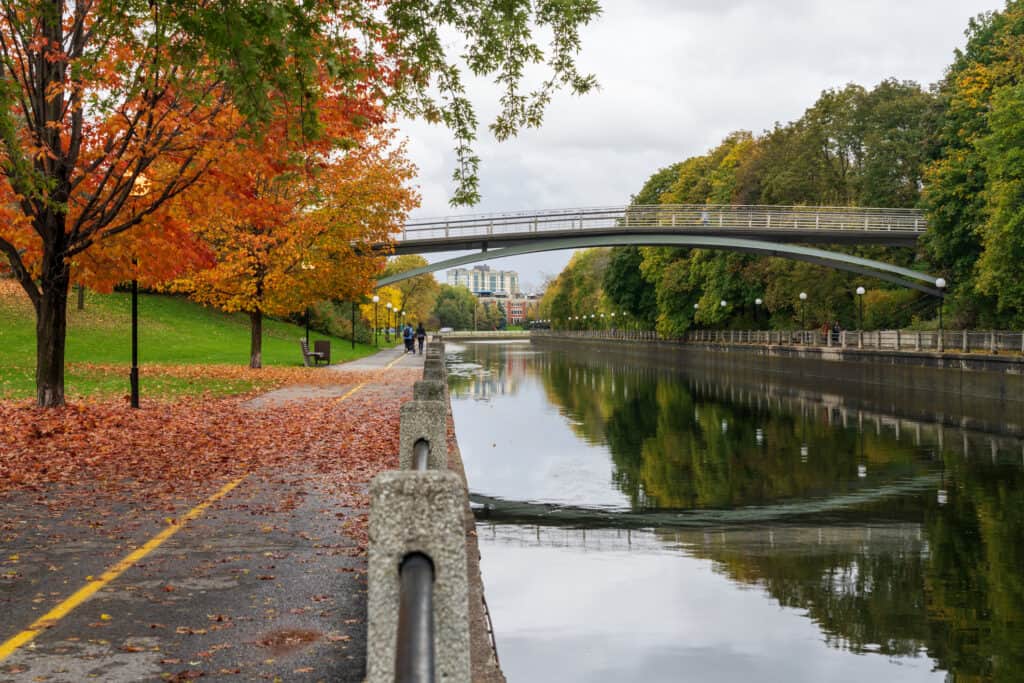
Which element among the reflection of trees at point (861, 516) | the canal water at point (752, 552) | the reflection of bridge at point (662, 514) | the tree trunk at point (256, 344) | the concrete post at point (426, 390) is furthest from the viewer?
the tree trunk at point (256, 344)

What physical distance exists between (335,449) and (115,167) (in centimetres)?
695

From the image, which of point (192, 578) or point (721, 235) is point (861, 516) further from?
point (721, 235)

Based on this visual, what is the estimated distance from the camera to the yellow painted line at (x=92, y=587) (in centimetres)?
602

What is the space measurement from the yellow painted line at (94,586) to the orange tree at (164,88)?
4.67 meters

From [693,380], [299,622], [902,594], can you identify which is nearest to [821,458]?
[902,594]

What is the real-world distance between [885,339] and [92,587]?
43.1 meters

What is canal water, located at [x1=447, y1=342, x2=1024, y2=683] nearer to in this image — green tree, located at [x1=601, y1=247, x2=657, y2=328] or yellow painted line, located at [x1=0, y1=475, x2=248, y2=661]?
yellow painted line, located at [x1=0, y1=475, x2=248, y2=661]

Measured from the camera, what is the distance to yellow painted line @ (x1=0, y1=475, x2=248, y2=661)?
602 cm

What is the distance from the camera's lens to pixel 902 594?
36.3 ft

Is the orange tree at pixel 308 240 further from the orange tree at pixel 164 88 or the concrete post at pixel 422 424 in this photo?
the concrete post at pixel 422 424

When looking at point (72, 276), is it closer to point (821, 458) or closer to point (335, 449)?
point (335, 449)

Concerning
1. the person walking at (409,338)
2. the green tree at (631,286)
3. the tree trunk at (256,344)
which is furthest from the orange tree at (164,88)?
the green tree at (631,286)

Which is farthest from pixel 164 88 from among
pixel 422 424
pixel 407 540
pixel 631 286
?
pixel 631 286

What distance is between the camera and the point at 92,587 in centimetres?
726
